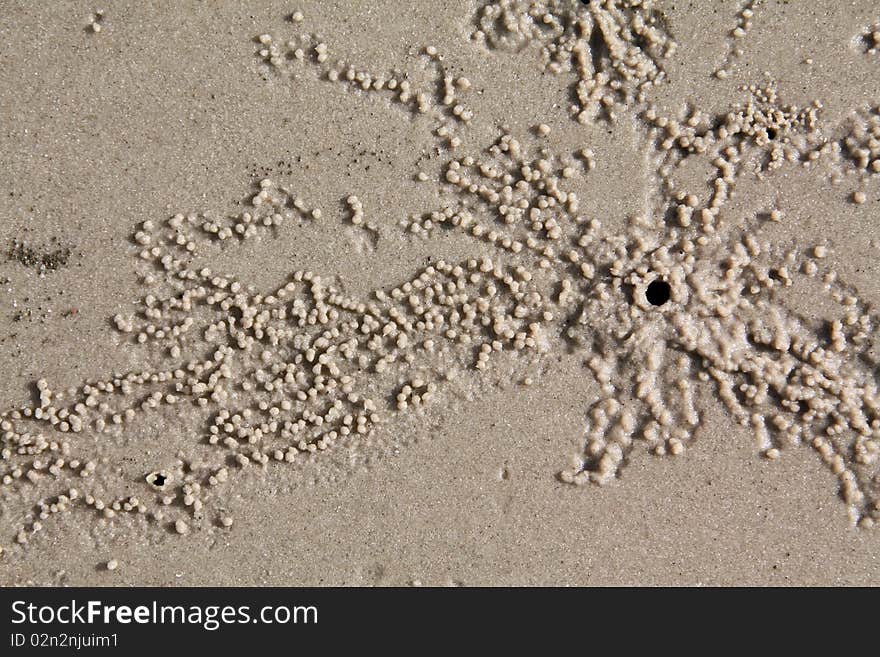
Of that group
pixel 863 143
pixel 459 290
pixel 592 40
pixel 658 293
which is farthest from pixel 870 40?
pixel 459 290

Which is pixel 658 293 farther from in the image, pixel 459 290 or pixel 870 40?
pixel 870 40

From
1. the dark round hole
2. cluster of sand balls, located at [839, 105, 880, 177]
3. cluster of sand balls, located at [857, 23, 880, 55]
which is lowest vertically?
the dark round hole

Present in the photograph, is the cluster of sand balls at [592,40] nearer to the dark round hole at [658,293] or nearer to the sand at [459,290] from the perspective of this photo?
the sand at [459,290]

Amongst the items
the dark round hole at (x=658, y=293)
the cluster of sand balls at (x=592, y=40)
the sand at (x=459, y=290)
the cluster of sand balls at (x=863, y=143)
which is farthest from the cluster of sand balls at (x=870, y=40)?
the dark round hole at (x=658, y=293)

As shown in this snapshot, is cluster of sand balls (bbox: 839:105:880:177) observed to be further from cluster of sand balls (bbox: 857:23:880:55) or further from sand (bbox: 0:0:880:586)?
cluster of sand balls (bbox: 857:23:880:55)

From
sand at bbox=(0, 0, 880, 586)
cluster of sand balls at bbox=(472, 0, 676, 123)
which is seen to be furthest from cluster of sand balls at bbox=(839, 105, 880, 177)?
cluster of sand balls at bbox=(472, 0, 676, 123)

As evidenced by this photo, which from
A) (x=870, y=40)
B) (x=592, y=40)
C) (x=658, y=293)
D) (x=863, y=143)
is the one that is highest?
(x=592, y=40)

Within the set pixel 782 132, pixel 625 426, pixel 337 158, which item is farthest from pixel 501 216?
pixel 782 132
